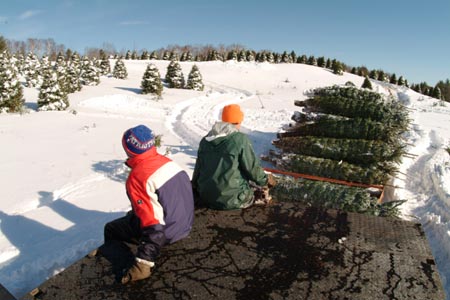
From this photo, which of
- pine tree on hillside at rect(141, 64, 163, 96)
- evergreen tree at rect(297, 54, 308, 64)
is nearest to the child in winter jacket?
pine tree on hillside at rect(141, 64, 163, 96)

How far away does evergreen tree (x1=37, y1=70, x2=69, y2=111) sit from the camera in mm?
16219

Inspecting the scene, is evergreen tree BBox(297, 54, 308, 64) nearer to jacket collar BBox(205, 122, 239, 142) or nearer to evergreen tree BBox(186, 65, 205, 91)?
evergreen tree BBox(186, 65, 205, 91)

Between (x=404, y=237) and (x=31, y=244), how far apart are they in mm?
4558

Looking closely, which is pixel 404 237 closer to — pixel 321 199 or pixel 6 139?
pixel 321 199

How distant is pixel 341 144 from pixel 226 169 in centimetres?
388

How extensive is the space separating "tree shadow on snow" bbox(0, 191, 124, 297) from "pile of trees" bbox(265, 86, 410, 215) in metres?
3.00

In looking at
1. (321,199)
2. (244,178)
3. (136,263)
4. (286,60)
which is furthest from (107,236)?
(286,60)

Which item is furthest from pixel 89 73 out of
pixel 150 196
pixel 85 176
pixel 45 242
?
pixel 150 196

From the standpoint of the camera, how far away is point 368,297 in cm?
238

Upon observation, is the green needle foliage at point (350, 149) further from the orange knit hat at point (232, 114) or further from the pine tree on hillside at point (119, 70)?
the pine tree on hillside at point (119, 70)

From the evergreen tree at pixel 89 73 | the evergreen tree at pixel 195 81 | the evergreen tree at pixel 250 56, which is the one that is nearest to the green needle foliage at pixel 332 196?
the evergreen tree at pixel 195 81

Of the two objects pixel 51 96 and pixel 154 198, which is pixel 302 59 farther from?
pixel 154 198

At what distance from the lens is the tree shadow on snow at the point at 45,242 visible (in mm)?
3674

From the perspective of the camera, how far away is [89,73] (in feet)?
90.0
